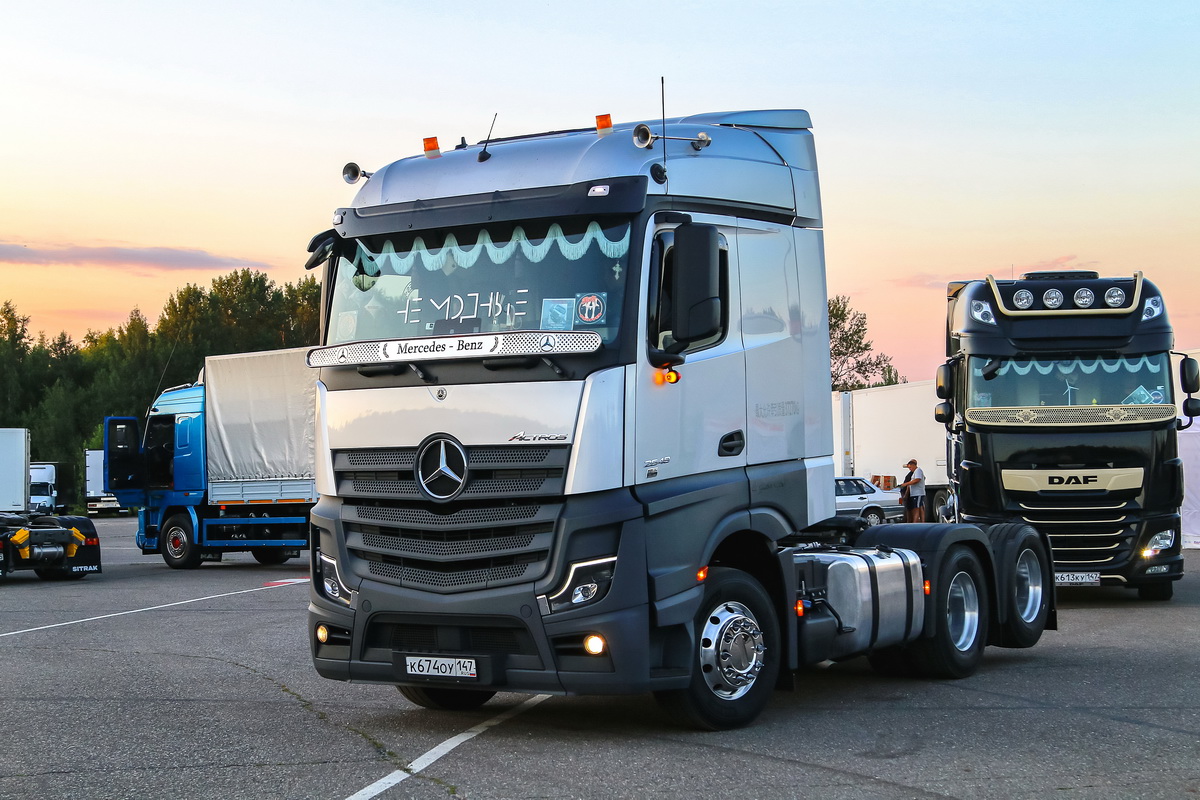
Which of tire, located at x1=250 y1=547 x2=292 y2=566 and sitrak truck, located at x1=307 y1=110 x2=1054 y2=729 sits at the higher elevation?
sitrak truck, located at x1=307 y1=110 x2=1054 y2=729

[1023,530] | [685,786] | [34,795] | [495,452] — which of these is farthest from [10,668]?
[1023,530]

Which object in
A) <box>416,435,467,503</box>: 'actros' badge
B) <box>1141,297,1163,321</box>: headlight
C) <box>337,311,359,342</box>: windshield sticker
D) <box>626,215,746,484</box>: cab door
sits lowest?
<box>416,435,467,503</box>: 'actros' badge

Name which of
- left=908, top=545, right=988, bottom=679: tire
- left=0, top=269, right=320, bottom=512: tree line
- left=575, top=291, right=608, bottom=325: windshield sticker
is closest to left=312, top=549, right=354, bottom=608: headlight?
left=575, top=291, right=608, bottom=325: windshield sticker

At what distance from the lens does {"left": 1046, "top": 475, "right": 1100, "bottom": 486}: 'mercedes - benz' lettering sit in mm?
14211

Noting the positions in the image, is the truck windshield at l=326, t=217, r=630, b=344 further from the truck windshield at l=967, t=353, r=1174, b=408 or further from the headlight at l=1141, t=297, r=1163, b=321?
the headlight at l=1141, t=297, r=1163, b=321

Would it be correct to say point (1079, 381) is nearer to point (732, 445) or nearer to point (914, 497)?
point (732, 445)

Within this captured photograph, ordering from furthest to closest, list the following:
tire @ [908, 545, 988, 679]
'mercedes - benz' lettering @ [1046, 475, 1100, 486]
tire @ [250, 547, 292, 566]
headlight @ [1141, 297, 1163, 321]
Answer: tire @ [250, 547, 292, 566]
headlight @ [1141, 297, 1163, 321]
'mercedes - benz' lettering @ [1046, 475, 1100, 486]
tire @ [908, 545, 988, 679]

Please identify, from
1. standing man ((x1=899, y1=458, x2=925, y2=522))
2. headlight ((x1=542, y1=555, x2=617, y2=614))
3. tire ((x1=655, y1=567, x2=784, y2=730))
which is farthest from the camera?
standing man ((x1=899, y1=458, x2=925, y2=522))

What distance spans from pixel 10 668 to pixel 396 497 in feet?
18.1

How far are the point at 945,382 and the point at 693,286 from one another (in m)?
9.06

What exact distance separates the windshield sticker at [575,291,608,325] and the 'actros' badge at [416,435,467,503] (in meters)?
0.96

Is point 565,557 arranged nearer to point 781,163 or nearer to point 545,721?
point 545,721

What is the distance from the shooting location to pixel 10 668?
10898 mm

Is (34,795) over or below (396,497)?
below
